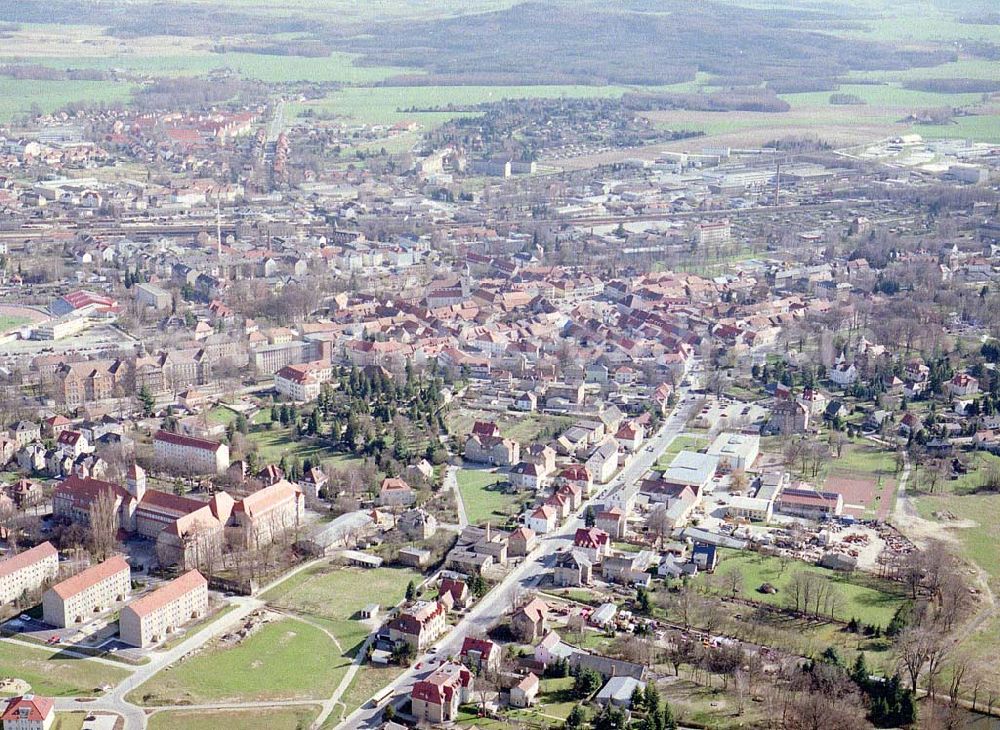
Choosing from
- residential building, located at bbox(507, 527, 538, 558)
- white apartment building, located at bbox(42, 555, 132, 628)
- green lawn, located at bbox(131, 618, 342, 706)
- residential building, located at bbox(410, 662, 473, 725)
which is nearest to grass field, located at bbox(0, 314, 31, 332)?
white apartment building, located at bbox(42, 555, 132, 628)

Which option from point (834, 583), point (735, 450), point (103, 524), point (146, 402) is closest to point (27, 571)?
point (103, 524)

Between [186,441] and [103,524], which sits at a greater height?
[186,441]

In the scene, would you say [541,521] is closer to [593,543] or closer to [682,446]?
[593,543]

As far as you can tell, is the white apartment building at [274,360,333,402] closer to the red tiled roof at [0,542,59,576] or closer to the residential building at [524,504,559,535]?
the residential building at [524,504,559,535]

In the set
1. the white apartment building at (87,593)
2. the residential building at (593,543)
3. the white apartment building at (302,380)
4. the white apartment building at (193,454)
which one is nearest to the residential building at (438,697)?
the residential building at (593,543)

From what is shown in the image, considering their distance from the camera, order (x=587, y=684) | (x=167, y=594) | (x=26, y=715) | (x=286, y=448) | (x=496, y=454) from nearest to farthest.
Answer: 1. (x=26, y=715)
2. (x=587, y=684)
3. (x=167, y=594)
4. (x=496, y=454)
5. (x=286, y=448)

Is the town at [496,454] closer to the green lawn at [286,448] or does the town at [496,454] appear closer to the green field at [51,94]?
the green lawn at [286,448]

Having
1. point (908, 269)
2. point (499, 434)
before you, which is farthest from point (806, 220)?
point (499, 434)

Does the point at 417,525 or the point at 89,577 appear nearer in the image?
the point at 89,577

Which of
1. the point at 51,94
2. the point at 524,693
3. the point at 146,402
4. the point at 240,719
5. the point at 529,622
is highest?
the point at 51,94
